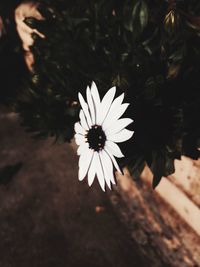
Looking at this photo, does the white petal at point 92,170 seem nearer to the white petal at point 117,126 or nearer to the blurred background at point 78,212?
the white petal at point 117,126

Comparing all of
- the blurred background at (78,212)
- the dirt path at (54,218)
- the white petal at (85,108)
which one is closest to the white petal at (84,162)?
the white petal at (85,108)

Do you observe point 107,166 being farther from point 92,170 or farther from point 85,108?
point 85,108

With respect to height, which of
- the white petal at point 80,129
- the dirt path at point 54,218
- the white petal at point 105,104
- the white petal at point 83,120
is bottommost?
the dirt path at point 54,218

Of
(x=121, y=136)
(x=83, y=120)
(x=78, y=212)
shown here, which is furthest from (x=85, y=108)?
(x=78, y=212)

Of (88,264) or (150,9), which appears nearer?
(150,9)

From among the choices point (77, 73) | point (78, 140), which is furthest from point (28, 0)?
point (78, 140)

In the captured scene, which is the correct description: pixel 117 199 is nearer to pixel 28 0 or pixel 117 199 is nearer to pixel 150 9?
pixel 150 9

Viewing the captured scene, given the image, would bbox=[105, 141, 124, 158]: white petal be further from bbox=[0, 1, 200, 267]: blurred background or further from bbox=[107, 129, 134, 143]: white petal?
bbox=[0, 1, 200, 267]: blurred background
